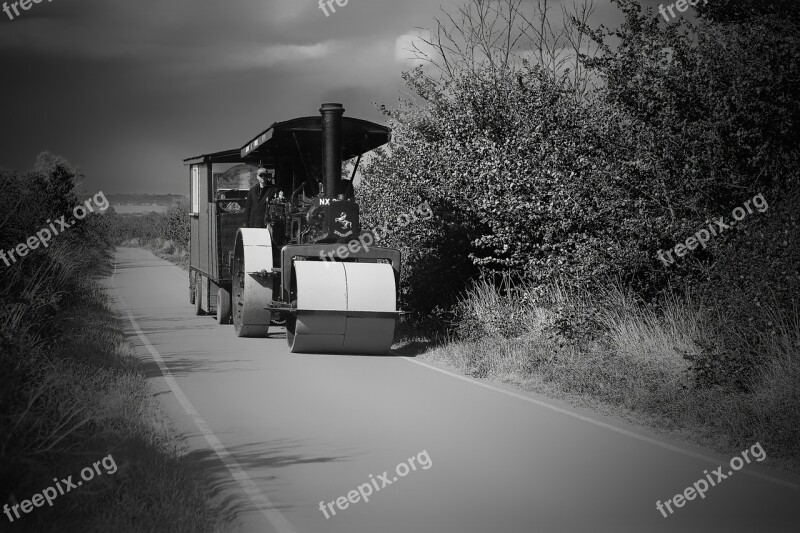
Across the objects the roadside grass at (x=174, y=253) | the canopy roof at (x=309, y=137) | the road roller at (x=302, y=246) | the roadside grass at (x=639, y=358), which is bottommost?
the roadside grass at (x=174, y=253)

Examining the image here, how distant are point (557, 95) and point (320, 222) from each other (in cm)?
441

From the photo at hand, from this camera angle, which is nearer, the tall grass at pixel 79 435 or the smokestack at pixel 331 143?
the tall grass at pixel 79 435

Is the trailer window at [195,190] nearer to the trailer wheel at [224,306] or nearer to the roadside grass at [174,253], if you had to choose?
the trailer wheel at [224,306]

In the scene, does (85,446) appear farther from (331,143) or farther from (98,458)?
(331,143)

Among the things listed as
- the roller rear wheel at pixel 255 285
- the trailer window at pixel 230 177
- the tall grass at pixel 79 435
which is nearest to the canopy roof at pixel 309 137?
the roller rear wheel at pixel 255 285

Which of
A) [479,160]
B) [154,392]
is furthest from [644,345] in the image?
[154,392]

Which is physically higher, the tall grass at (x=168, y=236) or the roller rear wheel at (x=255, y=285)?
the roller rear wheel at (x=255, y=285)

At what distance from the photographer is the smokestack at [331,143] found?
15.6 m

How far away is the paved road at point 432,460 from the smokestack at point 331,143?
11.3 ft

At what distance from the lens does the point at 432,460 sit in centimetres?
830

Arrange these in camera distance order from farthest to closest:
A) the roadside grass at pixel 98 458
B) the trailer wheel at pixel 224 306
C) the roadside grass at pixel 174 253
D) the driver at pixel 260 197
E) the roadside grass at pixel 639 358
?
1. the roadside grass at pixel 174 253
2. the trailer wheel at pixel 224 306
3. the driver at pixel 260 197
4. the roadside grass at pixel 639 358
5. the roadside grass at pixel 98 458

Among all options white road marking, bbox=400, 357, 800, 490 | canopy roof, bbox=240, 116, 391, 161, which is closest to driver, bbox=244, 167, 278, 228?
canopy roof, bbox=240, 116, 391, 161

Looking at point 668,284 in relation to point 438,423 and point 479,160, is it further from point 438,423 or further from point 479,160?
point 438,423

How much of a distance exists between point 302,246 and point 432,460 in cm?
752
